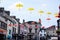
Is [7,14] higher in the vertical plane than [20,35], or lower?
higher

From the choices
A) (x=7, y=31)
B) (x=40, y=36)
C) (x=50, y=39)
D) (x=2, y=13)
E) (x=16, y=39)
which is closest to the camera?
(x=2, y=13)

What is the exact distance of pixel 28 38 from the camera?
76.5 meters

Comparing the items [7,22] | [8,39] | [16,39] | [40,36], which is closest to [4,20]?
[7,22]

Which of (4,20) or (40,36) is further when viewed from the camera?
(40,36)

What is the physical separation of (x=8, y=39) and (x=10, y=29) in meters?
3.43

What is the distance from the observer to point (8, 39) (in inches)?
2052

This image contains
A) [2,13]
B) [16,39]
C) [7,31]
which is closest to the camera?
[2,13]

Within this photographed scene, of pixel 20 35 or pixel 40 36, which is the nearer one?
pixel 20 35

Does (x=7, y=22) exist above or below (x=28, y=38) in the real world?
above

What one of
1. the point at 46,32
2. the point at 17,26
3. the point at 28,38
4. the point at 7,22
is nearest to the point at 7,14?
the point at 7,22

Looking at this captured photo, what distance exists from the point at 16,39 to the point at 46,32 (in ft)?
82.3

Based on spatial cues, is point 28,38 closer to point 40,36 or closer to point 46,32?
point 40,36

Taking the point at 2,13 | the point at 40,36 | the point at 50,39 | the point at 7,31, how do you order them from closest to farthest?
the point at 2,13 → the point at 7,31 → the point at 50,39 → the point at 40,36

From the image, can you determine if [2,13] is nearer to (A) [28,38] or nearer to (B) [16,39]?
(B) [16,39]
